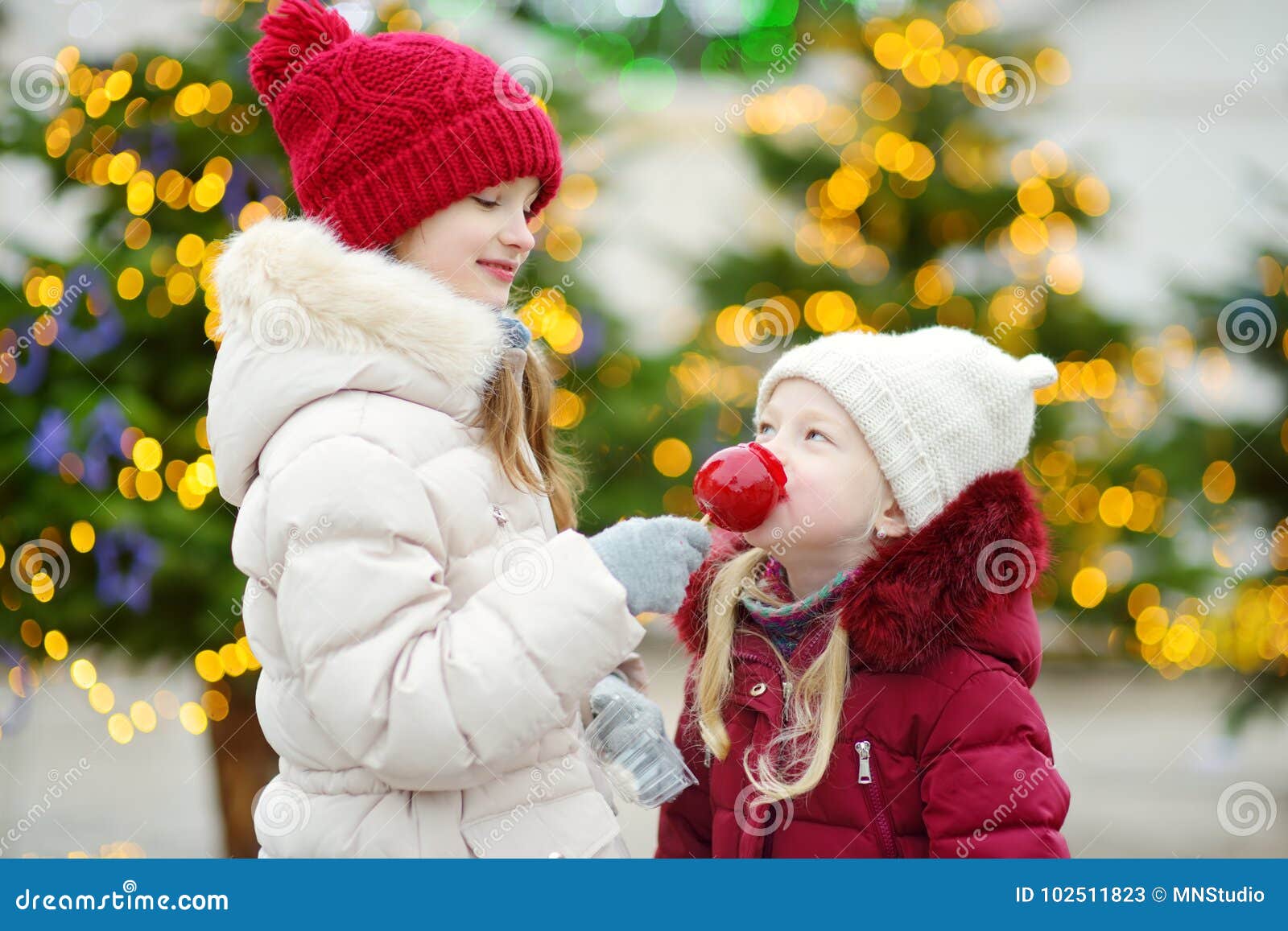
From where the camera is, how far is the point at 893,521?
1986mm

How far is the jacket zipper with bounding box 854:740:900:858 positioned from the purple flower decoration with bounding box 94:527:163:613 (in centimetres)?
204

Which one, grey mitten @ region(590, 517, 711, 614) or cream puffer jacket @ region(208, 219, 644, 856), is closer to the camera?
cream puffer jacket @ region(208, 219, 644, 856)

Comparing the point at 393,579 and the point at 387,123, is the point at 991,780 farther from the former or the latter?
the point at 387,123

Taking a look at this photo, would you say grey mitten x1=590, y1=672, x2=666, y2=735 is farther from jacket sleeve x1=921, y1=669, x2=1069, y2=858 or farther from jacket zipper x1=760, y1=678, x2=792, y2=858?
jacket sleeve x1=921, y1=669, x2=1069, y2=858

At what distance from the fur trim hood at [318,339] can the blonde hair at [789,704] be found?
62cm

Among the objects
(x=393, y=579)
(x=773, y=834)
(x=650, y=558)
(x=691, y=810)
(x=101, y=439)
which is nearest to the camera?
(x=393, y=579)

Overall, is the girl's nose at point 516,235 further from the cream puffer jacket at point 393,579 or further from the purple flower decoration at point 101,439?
the purple flower decoration at point 101,439

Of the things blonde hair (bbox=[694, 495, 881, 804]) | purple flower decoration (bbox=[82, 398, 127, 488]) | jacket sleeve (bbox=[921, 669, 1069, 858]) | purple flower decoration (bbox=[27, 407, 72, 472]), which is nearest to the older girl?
blonde hair (bbox=[694, 495, 881, 804])

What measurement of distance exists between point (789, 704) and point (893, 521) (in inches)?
13.7

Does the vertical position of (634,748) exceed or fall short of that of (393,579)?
it falls short

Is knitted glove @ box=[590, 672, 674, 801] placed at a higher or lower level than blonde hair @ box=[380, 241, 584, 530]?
lower

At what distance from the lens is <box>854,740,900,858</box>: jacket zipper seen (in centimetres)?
184

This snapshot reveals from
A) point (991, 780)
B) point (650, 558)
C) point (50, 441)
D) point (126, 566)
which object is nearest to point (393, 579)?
point (650, 558)

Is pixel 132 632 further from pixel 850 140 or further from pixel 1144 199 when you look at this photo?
pixel 1144 199
